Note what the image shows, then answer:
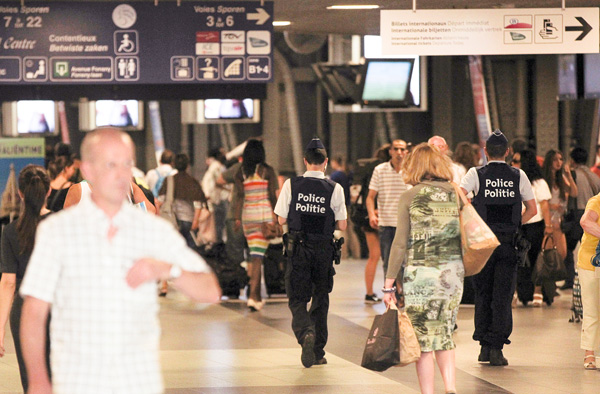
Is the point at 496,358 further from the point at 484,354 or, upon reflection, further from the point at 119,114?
the point at 119,114

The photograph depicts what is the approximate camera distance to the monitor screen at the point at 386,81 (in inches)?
663

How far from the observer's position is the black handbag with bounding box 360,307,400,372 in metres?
6.32

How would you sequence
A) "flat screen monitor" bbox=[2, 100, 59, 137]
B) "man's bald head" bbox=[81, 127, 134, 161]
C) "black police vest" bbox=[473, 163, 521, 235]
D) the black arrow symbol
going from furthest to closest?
"flat screen monitor" bbox=[2, 100, 59, 137] < the black arrow symbol < "black police vest" bbox=[473, 163, 521, 235] < "man's bald head" bbox=[81, 127, 134, 161]

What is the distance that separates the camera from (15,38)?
11.0 m

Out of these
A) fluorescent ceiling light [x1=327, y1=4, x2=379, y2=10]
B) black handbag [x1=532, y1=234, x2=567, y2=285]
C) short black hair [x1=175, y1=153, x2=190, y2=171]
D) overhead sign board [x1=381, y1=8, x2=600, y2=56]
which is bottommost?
black handbag [x1=532, y1=234, x2=567, y2=285]

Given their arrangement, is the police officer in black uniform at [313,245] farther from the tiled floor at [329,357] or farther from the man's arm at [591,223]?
the man's arm at [591,223]

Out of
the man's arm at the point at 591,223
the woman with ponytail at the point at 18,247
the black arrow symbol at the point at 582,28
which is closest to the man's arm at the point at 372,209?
the black arrow symbol at the point at 582,28

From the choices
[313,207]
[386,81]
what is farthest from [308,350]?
[386,81]

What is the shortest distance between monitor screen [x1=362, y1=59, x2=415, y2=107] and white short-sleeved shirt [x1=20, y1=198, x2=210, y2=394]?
13.8 m

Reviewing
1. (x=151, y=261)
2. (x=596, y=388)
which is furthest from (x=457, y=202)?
(x=151, y=261)

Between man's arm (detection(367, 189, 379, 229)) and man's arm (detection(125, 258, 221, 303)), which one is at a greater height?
man's arm (detection(125, 258, 221, 303))

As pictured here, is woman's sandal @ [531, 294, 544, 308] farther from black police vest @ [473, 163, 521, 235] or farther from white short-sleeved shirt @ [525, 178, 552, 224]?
black police vest @ [473, 163, 521, 235]

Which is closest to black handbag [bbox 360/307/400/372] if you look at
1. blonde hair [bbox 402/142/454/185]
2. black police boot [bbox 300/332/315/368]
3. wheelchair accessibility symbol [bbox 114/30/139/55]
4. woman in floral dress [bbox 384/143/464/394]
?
woman in floral dress [bbox 384/143/464/394]

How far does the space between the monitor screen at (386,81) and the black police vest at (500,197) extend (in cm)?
876
